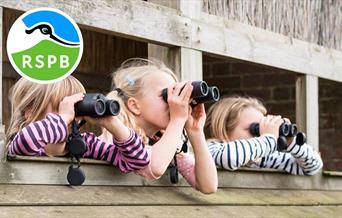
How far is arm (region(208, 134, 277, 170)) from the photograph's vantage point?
5383 millimetres

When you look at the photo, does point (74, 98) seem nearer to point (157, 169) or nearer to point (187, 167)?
point (157, 169)

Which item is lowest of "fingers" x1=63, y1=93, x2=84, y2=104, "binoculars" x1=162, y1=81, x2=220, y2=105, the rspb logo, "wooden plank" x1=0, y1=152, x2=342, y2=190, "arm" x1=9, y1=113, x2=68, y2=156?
"wooden plank" x1=0, y1=152, x2=342, y2=190

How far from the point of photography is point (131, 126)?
4.69 m

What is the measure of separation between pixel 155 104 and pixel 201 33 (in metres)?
1.04

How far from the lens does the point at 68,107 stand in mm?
4168

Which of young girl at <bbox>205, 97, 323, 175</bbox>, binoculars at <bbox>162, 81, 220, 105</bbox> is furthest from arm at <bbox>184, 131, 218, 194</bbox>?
young girl at <bbox>205, 97, 323, 175</bbox>

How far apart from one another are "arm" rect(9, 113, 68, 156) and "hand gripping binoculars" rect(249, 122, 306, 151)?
190cm

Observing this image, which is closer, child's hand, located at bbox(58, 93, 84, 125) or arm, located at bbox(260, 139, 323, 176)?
child's hand, located at bbox(58, 93, 84, 125)

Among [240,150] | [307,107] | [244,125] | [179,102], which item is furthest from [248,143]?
[307,107]

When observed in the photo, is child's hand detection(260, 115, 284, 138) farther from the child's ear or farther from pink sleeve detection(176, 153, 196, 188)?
the child's ear

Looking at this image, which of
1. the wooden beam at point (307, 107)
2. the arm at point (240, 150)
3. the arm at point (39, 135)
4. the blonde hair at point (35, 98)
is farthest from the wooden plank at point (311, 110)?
the arm at point (39, 135)

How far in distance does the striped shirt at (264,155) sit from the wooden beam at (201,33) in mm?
574

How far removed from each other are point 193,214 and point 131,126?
1.61 feet

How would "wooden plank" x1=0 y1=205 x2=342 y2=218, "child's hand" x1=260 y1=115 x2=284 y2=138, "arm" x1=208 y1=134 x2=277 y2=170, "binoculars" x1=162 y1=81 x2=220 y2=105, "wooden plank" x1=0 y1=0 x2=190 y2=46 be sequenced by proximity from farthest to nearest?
"child's hand" x1=260 y1=115 x2=284 y2=138, "arm" x1=208 y1=134 x2=277 y2=170, "wooden plank" x1=0 y1=0 x2=190 y2=46, "binoculars" x1=162 y1=81 x2=220 y2=105, "wooden plank" x1=0 y1=205 x2=342 y2=218
